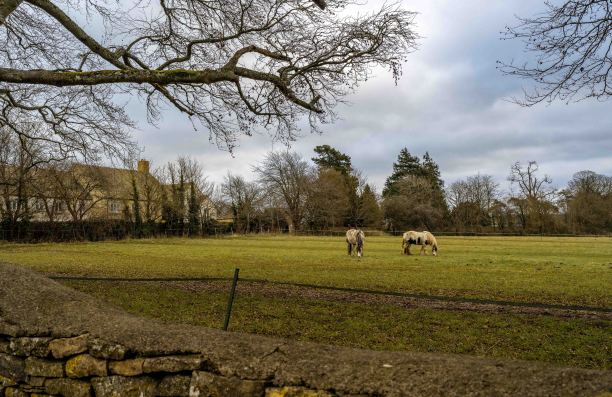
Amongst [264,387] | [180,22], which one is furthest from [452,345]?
[180,22]

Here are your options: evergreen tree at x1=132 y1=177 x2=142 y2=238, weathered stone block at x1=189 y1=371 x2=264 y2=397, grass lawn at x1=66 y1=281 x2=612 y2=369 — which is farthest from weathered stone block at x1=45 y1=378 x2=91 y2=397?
evergreen tree at x1=132 y1=177 x2=142 y2=238

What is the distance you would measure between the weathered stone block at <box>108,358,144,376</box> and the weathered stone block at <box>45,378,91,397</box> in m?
0.34

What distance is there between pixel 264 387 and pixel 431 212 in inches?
3188

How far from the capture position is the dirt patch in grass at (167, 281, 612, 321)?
1054 centimetres

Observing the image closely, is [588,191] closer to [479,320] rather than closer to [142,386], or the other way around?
[479,320]

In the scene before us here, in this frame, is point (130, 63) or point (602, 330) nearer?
point (602, 330)

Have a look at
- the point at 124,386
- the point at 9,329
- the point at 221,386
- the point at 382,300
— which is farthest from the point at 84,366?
the point at 382,300

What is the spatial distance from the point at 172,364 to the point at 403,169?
94.7 meters

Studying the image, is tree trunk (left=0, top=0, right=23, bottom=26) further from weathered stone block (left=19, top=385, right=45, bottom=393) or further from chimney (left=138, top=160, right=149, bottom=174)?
chimney (left=138, top=160, right=149, bottom=174)

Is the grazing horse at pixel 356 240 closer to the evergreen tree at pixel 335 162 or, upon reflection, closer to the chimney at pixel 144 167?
the chimney at pixel 144 167

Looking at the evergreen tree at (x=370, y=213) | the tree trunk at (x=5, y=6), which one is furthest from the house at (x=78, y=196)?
the evergreen tree at (x=370, y=213)

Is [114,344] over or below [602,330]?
over

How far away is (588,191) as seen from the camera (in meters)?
84.8

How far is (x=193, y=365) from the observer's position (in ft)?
12.4
